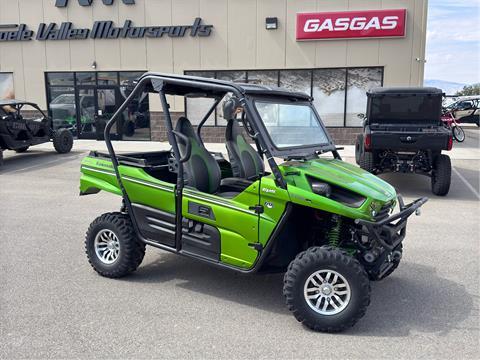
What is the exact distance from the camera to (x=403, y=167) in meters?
9.18

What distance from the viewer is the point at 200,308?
400cm

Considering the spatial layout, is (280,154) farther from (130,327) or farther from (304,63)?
(304,63)

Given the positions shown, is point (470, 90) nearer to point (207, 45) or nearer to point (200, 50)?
point (207, 45)

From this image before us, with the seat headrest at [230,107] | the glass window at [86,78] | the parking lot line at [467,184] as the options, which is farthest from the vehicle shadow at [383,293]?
the glass window at [86,78]

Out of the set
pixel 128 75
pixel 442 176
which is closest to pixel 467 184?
pixel 442 176

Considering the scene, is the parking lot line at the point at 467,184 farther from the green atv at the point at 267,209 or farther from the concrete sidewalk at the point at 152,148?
the green atv at the point at 267,209

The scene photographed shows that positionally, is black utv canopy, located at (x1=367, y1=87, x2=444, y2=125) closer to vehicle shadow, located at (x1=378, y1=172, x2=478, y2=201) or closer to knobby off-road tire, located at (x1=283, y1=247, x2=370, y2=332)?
vehicle shadow, located at (x1=378, y1=172, x2=478, y2=201)

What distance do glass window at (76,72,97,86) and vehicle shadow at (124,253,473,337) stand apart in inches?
569

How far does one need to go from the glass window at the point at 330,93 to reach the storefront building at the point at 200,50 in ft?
0.12

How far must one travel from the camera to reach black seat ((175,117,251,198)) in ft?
14.1

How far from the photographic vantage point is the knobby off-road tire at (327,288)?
3.48 metres

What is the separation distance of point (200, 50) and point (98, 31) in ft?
13.4

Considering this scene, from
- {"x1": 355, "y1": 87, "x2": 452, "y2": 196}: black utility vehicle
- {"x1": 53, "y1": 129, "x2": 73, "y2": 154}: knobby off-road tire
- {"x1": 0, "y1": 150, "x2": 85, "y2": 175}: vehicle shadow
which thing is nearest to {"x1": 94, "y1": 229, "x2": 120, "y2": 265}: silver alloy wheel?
{"x1": 355, "y1": 87, "x2": 452, "y2": 196}: black utility vehicle

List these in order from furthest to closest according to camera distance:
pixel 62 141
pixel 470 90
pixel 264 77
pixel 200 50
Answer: pixel 470 90
pixel 200 50
pixel 264 77
pixel 62 141
